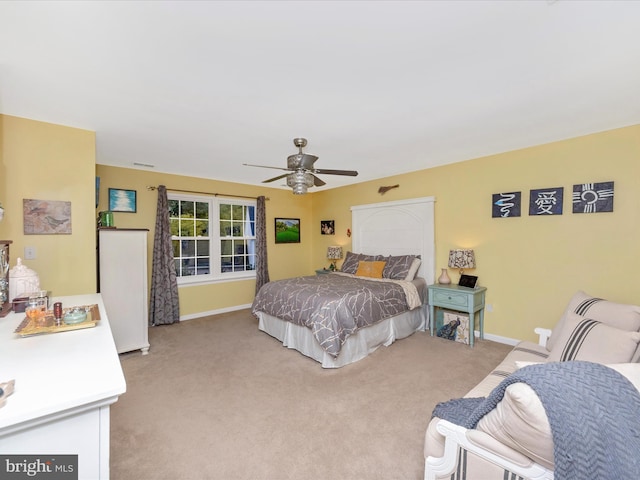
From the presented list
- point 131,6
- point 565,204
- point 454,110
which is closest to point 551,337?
point 565,204

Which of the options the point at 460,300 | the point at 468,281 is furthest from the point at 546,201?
the point at 460,300

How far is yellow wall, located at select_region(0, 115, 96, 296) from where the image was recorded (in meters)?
2.47

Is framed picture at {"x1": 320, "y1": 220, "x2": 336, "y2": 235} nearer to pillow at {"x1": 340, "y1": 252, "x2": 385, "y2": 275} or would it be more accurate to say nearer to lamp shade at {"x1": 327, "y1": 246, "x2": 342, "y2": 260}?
lamp shade at {"x1": 327, "y1": 246, "x2": 342, "y2": 260}

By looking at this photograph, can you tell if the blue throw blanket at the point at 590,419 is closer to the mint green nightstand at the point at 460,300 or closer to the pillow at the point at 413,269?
the mint green nightstand at the point at 460,300

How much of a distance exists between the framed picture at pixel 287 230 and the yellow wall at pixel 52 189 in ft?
11.0

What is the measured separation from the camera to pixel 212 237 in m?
5.13

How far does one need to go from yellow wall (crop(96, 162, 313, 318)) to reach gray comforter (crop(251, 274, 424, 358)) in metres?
1.39

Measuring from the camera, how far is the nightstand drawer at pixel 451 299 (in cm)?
357

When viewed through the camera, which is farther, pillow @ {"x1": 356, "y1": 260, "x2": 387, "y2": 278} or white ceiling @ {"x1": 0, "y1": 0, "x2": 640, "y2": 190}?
pillow @ {"x1": 356, "y1": 260, "x2": 387, "y2": 278}

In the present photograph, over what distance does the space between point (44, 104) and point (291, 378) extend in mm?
3100

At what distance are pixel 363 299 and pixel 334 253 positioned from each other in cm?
232

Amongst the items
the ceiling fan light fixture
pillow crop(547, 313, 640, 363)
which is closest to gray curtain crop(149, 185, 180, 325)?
the ceiling fan light fixture

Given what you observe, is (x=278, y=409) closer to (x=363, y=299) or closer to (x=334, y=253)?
(x=363, y=299)

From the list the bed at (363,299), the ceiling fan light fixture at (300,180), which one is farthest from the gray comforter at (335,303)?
the ceiling fan light fixture at (300,180)
